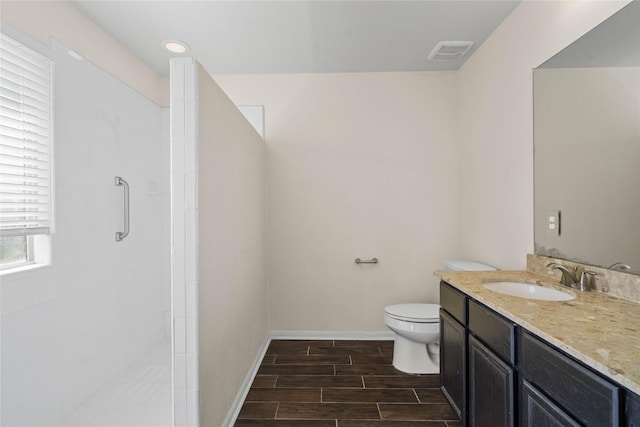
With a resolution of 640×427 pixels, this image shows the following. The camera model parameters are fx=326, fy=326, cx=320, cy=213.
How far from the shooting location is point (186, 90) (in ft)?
4.53

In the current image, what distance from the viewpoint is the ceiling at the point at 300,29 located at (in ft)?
6.63

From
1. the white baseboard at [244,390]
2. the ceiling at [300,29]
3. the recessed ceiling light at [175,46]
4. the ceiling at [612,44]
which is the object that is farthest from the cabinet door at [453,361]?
the recessed ceiling light at [175,46]

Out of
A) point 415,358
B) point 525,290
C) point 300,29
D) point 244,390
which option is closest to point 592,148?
point 525,290

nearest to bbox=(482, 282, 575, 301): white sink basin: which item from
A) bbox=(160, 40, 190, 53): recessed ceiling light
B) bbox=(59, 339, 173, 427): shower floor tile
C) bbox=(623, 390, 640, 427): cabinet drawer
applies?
bbox=(623, 390, 640, 427): cabinet drawer

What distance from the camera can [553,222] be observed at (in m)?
1.76

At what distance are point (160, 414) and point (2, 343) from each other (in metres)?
0.90

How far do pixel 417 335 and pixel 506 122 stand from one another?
1.59m

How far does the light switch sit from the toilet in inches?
25.9

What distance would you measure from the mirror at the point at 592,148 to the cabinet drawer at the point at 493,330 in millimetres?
583

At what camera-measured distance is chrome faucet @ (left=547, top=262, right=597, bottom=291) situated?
1483 millimetres

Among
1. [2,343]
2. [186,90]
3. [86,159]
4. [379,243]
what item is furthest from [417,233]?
[2,343]

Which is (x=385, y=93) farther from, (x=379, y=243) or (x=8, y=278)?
(x=8, y=278)

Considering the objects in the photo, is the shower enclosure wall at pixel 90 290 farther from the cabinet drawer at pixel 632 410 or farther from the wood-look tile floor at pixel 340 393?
the cabinet drawer at pixel 632 410

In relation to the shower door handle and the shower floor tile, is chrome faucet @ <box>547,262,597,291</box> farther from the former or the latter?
the shower door handle
